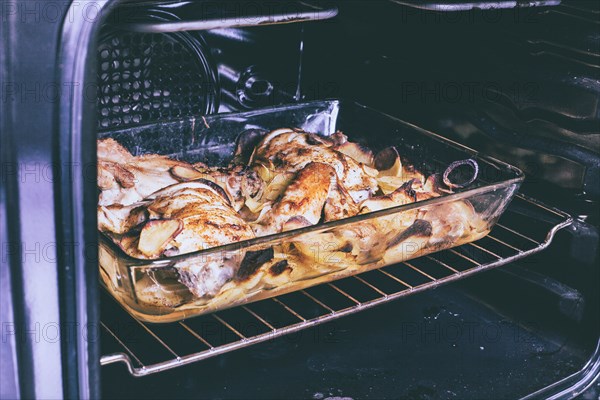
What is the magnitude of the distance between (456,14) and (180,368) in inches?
29.2

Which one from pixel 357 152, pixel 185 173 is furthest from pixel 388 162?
pixel 185 173

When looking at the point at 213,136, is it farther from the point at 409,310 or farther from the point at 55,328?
the point at 55,328

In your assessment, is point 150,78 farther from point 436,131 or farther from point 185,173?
point 436,131

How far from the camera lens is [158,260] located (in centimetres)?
86

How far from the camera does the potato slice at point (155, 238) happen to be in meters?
0.99

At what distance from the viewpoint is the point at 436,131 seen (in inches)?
55.5

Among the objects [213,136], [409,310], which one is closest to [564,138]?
[409,310]

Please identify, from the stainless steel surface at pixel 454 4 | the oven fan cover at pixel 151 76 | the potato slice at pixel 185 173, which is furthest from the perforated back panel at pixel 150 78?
the stainless steel surface at pixel 454 4

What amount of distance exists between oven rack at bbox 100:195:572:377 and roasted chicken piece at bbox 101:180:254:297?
127 mm

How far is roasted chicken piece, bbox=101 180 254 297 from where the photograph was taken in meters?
0.94

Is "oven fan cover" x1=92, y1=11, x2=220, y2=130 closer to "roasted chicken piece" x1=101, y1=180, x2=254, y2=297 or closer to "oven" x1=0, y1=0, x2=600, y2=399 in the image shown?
"oven" x1=0, y1=0, x2=600, y2=399

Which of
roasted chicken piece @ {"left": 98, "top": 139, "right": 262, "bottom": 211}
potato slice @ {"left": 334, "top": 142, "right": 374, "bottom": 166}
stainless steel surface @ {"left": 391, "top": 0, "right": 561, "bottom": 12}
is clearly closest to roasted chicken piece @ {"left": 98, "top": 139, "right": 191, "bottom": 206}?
roasted chicken piece @ {"left": 98, "top": 139, "right": 262, "bottom": 211}

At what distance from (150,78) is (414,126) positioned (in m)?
0.48

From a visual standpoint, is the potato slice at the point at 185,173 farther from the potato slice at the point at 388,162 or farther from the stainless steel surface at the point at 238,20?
the potato slice at the point at 388,162
